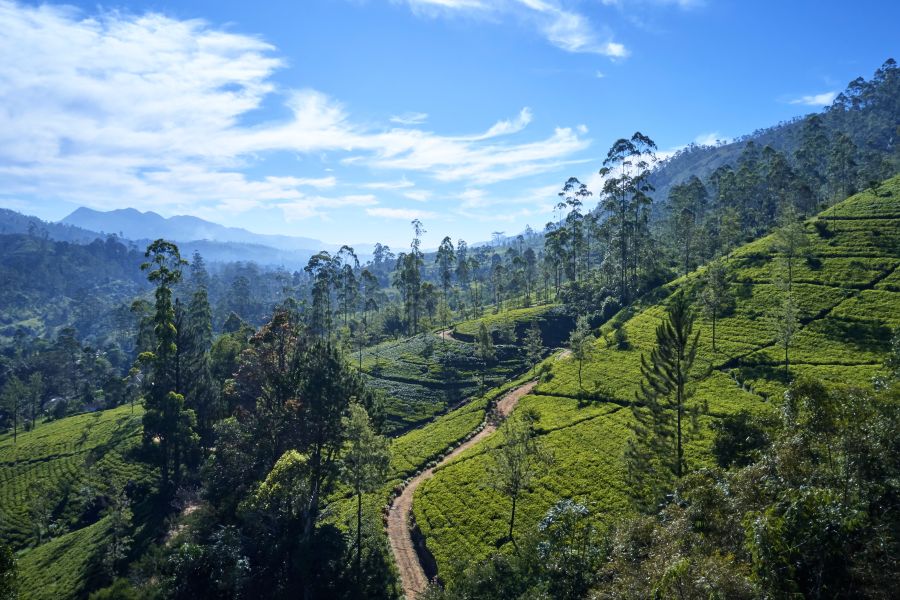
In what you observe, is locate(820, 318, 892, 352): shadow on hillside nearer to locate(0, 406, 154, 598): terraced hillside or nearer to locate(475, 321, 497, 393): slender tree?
locate(475, 321, 497, 393): slender tree

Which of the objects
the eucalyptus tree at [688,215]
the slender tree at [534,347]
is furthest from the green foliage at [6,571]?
the eucalyptus tree at [688,215]

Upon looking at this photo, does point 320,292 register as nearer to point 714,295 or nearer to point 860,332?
point 714,295

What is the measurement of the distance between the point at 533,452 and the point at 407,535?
43.9ft

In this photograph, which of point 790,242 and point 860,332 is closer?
point 860,332

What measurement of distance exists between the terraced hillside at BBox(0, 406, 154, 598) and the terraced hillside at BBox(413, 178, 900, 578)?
3227cm

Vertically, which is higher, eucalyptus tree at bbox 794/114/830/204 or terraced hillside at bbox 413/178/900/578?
eucalyptus tree at bbox 794/114/830/204

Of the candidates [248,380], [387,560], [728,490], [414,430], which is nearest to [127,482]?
[248,380]

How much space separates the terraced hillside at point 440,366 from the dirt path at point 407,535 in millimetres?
16041

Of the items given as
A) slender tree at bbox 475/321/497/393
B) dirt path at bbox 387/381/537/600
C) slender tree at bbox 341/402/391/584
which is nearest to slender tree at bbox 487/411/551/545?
dirt path at bbox 387/381/537/600

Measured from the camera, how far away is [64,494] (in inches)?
2379

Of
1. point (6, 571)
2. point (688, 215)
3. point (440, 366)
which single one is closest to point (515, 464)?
point (6, 571)

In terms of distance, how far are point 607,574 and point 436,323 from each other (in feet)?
334

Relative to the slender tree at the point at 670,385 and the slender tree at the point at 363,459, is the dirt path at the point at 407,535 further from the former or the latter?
the slender tree at the point at 670,385

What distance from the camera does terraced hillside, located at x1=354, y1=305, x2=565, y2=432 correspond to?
76.5 m
